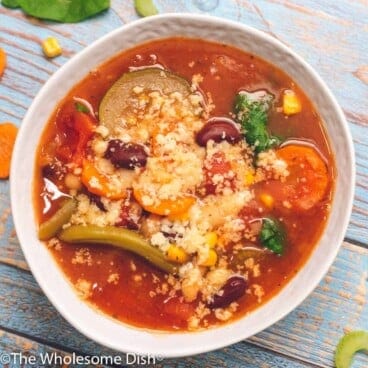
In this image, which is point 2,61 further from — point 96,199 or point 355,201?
point 355,201

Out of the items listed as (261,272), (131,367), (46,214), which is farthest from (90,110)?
(131,367)

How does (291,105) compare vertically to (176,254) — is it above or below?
above

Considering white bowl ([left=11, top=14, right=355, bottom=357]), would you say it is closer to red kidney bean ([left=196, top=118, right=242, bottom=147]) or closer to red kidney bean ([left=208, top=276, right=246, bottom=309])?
red kidney bean ([left=208, top=276, right=246, bottom=309])

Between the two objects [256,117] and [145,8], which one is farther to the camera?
[145,8]

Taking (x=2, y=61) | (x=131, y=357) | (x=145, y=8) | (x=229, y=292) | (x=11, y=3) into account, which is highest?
(x=145, y=8)

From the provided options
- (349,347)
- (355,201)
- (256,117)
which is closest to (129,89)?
(256,117)

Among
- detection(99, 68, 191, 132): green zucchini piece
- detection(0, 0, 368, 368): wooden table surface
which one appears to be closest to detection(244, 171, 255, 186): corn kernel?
detection(99, 68, 191, 132): green zucchini piece
